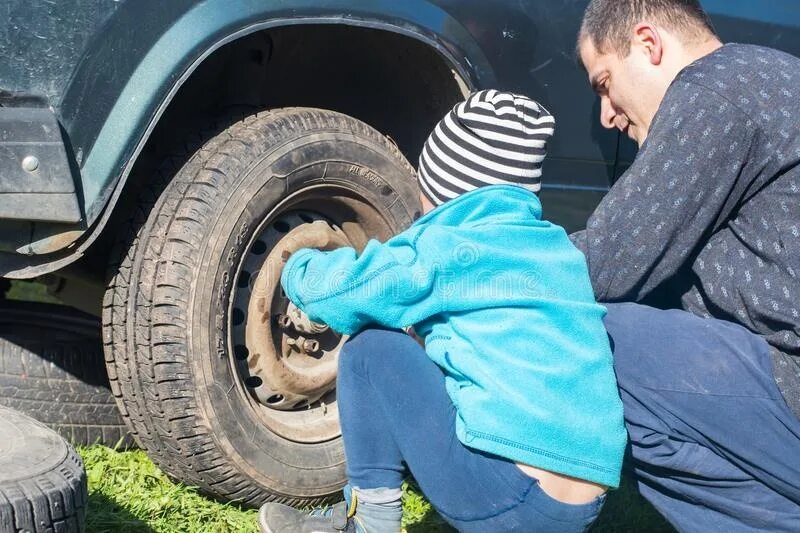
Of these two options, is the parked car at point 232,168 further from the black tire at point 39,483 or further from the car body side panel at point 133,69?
the black tire at point 39,483

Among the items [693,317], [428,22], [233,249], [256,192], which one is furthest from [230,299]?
[693,317]

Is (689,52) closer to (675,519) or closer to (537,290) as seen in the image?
(537,290)

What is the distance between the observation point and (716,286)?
6.98 feet

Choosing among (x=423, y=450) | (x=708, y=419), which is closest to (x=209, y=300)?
(x=423, y=450)

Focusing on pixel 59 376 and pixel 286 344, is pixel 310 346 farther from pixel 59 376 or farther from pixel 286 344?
pixel 59 376

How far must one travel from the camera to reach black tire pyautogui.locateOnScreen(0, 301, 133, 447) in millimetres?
2844

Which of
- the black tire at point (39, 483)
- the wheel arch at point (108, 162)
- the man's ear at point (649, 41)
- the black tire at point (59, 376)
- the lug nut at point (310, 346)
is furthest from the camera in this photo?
the black tire at point (59, 376)

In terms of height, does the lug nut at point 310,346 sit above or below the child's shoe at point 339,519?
above

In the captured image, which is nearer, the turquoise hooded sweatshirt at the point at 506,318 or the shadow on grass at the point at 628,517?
the turquoise hooded sweatshirt at the point at 506,318

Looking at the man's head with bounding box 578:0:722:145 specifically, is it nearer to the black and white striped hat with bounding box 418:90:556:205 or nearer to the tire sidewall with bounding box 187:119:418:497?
the black and white striped hat with bounding box 418:90:556:205

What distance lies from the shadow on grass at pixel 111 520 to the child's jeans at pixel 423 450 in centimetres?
75

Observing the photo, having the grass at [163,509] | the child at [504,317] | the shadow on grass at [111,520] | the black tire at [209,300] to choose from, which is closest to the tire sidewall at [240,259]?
the black tire at [209,300]

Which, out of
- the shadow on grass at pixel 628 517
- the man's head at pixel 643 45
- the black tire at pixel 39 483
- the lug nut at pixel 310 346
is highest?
the man's head at pixel 643 45

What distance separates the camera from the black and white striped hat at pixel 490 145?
2010mm
